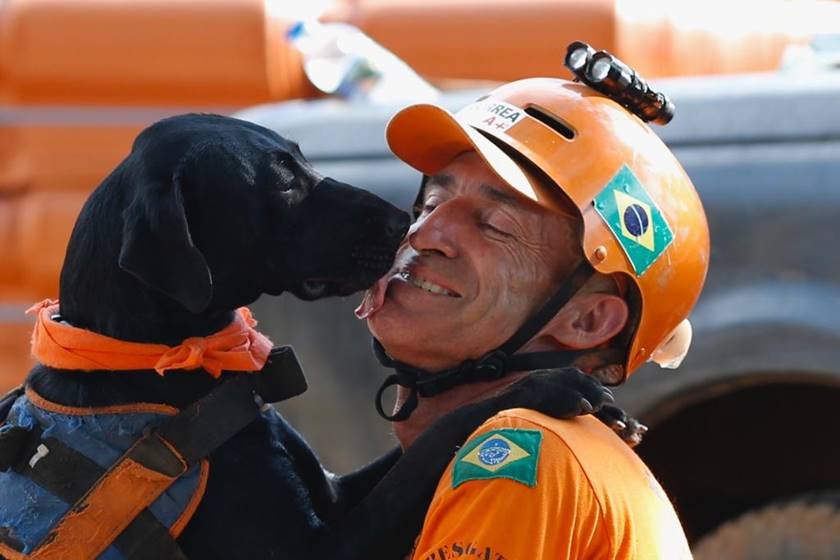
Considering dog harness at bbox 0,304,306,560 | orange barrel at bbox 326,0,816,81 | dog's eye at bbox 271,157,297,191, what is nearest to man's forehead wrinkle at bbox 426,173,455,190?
dog's eye at bbox 271,157,297,191

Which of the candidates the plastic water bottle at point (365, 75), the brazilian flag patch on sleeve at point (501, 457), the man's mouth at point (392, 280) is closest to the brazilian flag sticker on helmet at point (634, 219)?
the man's mouth at point (392, 280)

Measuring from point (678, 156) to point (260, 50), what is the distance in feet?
9.41

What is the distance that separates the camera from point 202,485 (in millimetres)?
3021

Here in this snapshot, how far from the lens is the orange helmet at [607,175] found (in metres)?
3.10

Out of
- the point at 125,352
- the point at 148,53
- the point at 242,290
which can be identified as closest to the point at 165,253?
the point at 125,352

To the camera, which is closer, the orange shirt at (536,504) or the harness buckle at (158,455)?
the orange shirt at (536,504)

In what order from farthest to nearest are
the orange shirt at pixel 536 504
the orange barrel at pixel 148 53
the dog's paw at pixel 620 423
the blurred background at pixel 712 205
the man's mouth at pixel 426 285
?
the orange barrel at pixel 148 53 → the blurred background at pixel 712 205 → the man's mouth at pixel 426 285 → the dog's paw at pixel 620 423 → the orange shirt at pixel 536 504

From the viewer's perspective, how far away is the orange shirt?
100 inches

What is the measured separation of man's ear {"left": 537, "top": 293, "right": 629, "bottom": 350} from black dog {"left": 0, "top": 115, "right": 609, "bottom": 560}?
0.21 meters

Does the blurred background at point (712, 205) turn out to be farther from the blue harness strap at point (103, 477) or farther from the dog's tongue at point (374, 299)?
the blue harness strap at point (103, 477)

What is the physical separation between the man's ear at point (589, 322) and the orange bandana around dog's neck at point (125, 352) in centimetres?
59

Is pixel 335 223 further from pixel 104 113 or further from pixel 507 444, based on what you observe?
pixel 104 113

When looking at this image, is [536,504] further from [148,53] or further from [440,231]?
[148,53]

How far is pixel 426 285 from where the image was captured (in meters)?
3.17
